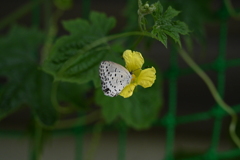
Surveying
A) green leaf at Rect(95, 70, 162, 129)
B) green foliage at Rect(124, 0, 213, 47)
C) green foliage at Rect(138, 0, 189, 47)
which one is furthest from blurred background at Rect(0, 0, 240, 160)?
green foliage at Rect(138, 0, 189, 47)

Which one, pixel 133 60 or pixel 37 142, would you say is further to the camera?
pixel 37 142

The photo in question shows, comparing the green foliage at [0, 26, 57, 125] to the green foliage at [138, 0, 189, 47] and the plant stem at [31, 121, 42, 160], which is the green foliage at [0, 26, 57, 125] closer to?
the plant stem at [31, 121, 42, 160]

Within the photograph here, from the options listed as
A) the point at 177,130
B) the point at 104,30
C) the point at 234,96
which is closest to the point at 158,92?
the point at 104,30

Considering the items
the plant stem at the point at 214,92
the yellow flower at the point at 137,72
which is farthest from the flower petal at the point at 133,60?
the plant stem at the point at 214,92

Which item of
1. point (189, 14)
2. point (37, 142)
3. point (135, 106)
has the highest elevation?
point (189, 14)

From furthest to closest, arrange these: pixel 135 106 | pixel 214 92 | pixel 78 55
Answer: pixel 214 92 < pixel 135 106 < pixel 78 55

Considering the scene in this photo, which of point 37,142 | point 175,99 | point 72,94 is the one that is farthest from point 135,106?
point 175,99

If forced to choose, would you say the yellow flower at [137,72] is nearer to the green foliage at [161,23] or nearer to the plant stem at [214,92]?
the green foliage at [161,23]

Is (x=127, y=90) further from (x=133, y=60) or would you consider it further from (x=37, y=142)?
(x=37, y=142)
